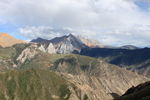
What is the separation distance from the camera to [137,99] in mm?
197875

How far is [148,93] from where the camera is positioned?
641 ft

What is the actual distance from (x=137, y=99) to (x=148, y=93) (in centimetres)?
978
